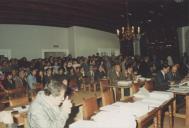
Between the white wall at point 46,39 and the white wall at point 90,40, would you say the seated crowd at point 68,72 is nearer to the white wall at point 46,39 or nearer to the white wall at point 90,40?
the white wall at point 46,39

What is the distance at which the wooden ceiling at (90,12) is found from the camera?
9000 millimetres

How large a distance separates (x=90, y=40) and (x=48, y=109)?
458 inches

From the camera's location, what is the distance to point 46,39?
A: 498 inches

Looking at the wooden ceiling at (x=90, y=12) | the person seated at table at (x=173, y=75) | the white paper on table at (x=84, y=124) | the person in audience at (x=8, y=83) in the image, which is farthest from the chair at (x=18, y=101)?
the wooden ceiling at (x=90, y=12)

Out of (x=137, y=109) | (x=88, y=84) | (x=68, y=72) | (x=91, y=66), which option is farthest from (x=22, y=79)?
(x=137, y=109)

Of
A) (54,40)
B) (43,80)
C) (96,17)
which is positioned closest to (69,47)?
(54,40)

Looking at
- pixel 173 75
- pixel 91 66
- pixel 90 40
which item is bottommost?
pixel 173 75

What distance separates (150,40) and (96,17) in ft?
18.5

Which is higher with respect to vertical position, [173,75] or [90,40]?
[90,40]

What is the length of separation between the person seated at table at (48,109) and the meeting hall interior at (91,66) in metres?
0.01

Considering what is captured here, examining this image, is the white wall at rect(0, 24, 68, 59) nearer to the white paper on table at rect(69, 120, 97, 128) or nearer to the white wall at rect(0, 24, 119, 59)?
the white wall at rect(0, 24, 119, 59)

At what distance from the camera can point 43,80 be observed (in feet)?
29.2

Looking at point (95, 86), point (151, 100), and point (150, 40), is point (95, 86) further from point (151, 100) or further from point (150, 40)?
point (150, 40)

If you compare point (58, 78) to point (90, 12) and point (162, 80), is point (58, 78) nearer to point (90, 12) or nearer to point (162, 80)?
point (162, 80)
